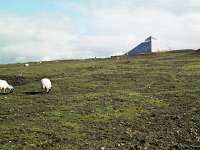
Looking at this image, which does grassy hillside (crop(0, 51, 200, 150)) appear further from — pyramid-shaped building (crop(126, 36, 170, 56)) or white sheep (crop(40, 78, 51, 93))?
pyramid-shaped building (crop(126, 36, 170, 56))

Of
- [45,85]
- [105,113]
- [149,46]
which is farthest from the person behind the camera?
[149,46]

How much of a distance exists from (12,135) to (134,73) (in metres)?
30.7

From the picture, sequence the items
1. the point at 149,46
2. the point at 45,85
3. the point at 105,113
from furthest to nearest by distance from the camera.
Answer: the point at 149,46 < the point at 45,85 < the point at 105,113

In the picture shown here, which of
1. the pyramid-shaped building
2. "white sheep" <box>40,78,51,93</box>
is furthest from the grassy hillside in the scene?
the pyramid-shaped building

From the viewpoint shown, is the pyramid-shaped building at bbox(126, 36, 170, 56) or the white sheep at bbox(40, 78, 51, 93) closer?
the white sheep at bbox(40, 78, 51, 93)

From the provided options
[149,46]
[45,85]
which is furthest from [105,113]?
[149,46]

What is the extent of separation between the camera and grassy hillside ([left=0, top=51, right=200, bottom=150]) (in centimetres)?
2700

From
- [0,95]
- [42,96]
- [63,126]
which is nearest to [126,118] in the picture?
[63,126]

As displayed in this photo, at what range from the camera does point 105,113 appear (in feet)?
109

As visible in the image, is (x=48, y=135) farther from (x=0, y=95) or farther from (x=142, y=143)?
(x=0, y=95)

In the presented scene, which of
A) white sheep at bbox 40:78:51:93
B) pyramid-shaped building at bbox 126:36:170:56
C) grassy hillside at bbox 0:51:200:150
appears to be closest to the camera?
grassy hillside at bbox 0:51:200:150

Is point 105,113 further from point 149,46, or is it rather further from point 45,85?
point 149,46

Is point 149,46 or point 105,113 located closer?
point 105,113

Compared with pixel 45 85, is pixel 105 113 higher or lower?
lower
